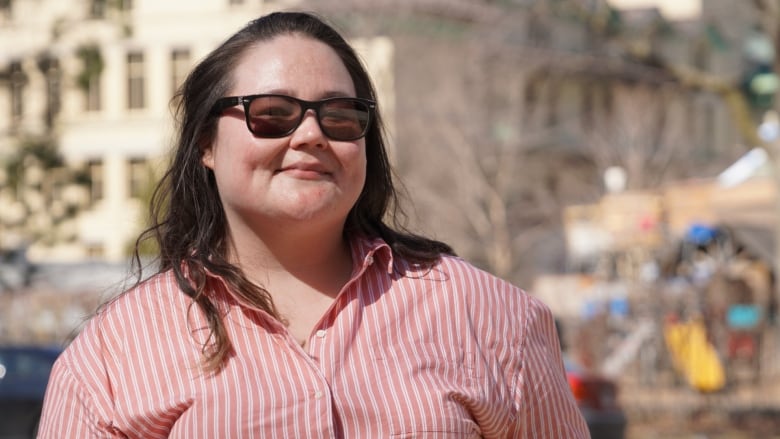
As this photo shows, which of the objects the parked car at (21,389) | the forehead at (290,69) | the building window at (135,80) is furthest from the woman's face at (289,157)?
the building window at (135,80)

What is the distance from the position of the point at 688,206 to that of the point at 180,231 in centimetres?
2317

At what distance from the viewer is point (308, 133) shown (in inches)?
105

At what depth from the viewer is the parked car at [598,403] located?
13086 millimetres

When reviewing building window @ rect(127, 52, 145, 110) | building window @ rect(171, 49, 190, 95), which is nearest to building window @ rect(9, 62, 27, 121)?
building window @ rect(171, 49, 190, 95)

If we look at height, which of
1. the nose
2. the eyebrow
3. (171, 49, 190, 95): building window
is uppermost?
(171, 49, 190, 95): building window

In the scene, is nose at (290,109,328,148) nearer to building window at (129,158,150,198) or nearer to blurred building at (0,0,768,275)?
blurred building at (0,0,768,275)

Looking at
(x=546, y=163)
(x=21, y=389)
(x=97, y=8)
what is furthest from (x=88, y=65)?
(x=546, y=163)

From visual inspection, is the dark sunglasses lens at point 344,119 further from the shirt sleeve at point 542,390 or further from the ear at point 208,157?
the shirt sleeve at point 542,390

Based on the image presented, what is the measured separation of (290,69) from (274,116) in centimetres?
10

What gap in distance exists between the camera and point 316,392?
253 cm

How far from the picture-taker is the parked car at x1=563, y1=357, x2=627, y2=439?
13.1 metres

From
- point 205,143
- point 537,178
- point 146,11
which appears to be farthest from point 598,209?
point 205,143

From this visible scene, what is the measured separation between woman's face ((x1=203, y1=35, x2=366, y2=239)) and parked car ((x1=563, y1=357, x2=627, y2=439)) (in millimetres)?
10497

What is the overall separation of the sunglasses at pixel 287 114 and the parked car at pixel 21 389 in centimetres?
1156
